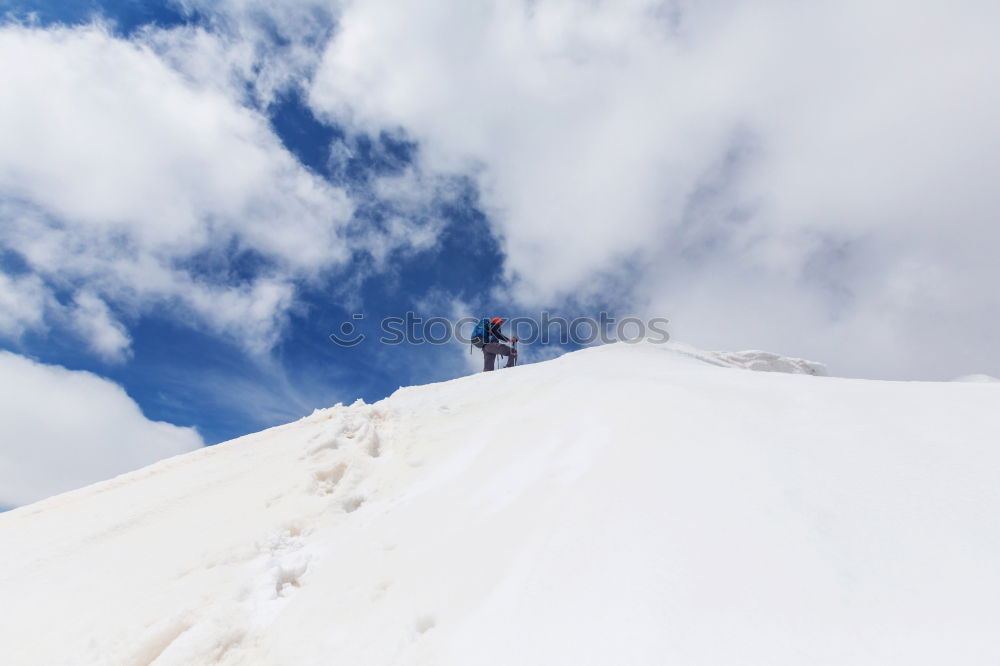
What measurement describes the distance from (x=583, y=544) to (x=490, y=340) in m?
12.8

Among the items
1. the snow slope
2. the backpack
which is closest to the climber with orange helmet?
the backpack

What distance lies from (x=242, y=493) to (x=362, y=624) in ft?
15.4

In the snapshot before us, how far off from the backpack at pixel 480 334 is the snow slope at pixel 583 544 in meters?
7.79

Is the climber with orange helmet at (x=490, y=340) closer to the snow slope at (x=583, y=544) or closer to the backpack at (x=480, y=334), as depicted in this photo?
the backpack at (x=480, y=334)

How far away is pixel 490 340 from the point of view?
55.1 ft

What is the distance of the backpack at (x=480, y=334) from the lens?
16781mm

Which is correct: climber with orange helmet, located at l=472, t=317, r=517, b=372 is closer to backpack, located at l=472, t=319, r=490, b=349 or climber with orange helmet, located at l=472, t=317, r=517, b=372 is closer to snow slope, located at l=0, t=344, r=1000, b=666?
backpack, located at l=472, t=319, r=490, b=349

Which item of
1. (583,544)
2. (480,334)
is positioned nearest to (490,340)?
(480,334)

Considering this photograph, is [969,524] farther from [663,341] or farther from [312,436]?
[663,341]

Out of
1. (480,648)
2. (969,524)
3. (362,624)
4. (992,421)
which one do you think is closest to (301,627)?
(362,624)

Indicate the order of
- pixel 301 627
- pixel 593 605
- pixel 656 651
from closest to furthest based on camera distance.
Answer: pixel 656 651 < pixel 593 605 < pixel 301 627

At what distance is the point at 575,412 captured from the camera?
7.59 metres

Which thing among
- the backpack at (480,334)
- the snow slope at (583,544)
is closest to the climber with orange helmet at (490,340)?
the backpack at (480,334)

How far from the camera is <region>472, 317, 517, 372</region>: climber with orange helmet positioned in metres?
16.8
